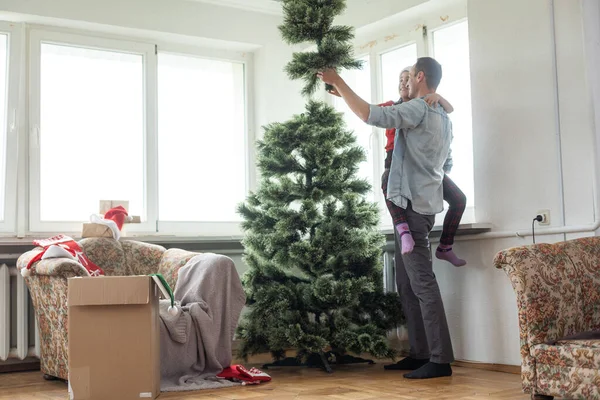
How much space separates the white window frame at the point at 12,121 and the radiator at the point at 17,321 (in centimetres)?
33

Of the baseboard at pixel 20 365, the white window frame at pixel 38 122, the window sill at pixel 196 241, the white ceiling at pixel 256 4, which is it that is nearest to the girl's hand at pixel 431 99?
the window sill at pixel 196 241

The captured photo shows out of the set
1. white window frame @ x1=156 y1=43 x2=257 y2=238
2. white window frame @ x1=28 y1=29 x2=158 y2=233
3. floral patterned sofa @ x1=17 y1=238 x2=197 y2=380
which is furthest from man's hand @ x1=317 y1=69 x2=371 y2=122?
white window frame @ x1=28 y1=29 x2=158 y2=233

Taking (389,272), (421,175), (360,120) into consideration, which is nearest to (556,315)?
(421,175)

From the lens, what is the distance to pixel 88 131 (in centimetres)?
463

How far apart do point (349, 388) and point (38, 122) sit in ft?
8.10

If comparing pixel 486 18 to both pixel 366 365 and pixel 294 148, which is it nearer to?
pixel 294 148

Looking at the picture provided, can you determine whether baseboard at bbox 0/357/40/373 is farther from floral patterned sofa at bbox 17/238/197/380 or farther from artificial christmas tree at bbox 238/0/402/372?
artificial christmas tree at bbox 238/0/402/372

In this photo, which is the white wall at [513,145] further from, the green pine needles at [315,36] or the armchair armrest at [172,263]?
the armchair armrest at [172,263]

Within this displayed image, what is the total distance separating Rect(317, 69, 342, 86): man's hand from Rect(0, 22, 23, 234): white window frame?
6.35 ft

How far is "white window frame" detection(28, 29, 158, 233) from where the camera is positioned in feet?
14.3

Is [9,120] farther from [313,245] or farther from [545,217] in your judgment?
[545,217]

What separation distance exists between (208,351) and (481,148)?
5.58 feet

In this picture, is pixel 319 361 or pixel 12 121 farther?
pixel 12 121

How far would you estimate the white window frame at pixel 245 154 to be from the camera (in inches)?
189
